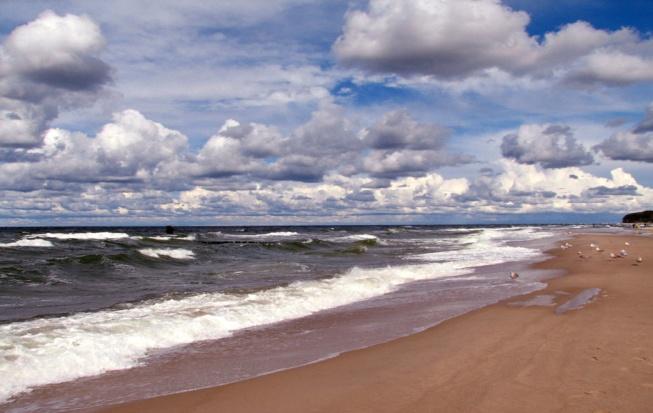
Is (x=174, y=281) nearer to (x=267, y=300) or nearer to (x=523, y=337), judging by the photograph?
(x=267, y=300)

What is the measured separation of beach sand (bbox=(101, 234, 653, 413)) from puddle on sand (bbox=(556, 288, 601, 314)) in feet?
2.23

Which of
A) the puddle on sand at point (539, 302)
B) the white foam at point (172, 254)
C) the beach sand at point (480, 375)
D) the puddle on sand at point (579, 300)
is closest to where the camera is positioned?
the beach sand at point (480, 375)

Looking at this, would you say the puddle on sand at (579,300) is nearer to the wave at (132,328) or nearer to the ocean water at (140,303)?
the ocean water at (140,303)

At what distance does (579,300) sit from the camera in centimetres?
1136

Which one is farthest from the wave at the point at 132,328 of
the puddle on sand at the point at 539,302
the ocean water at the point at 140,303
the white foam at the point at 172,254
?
the white foam at the point at 172,254

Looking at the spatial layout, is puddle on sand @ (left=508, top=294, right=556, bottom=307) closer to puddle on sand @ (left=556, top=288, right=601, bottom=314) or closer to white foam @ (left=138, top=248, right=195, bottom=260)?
puddle on sand @ (left=556, top=288, right=601, bottom=314)

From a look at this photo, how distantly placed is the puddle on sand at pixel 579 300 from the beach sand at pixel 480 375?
2.23 ft

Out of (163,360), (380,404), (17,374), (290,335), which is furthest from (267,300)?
(380,404)

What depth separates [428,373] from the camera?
625cm

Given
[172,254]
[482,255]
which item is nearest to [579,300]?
[482,255]

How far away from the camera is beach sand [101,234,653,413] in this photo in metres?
5.18

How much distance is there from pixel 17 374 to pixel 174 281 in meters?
12.0

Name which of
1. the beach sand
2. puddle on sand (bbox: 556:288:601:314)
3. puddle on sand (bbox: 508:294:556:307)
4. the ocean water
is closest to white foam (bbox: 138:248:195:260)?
the ocean water

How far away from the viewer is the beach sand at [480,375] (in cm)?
518
